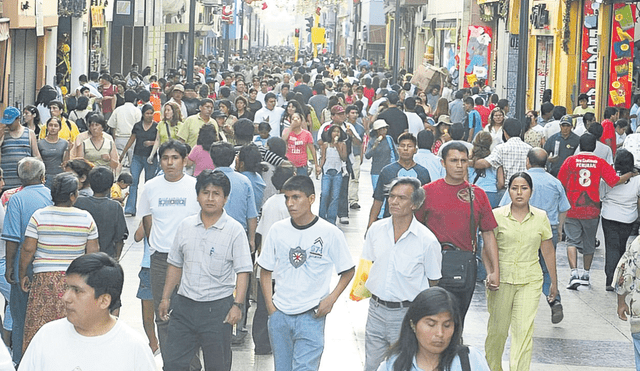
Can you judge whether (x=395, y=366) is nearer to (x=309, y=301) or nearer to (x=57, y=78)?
(x=309, y=301)

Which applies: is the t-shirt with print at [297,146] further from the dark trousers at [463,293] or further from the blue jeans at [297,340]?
the blue jeans at [297,340]

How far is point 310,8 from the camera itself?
164 m

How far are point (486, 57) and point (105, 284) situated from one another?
115 ft

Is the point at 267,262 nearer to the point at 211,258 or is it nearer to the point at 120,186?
the point at 211,258

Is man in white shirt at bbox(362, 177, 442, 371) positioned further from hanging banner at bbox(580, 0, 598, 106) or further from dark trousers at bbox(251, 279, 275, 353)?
hanging banner at bbox(580, 0, 598, 106)

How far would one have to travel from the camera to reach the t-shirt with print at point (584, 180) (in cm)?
1222

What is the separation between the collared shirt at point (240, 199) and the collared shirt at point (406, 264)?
7.15 feet

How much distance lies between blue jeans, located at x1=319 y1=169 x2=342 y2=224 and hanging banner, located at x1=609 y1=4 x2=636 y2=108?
9551 millimetres

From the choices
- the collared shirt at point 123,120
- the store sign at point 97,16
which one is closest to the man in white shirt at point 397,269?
the collared shirt at point 123,120

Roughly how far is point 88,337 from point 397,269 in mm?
2987

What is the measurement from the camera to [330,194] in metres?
15.6

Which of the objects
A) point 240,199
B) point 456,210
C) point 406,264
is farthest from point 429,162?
point 406,264

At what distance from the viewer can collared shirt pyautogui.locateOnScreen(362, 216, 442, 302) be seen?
7.23 meters

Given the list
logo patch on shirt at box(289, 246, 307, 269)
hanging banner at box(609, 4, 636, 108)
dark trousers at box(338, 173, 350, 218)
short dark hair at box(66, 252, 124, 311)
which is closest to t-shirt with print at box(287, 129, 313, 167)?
dark trousers at box(338, 173, 350, 218)
